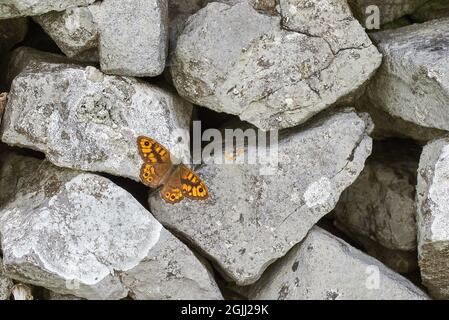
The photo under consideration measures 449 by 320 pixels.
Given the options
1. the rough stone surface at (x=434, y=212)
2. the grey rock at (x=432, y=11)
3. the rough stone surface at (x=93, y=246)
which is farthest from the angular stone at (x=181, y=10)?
the rough stone surface at (x=434, y=212)

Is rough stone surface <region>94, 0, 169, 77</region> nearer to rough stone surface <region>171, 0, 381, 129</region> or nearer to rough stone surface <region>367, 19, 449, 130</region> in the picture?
rough stone surface <region>171, 0, 381, 129</region>

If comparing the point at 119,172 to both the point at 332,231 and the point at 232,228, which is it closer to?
the point at 232,228

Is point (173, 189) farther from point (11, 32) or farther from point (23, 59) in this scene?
point (11, 32)

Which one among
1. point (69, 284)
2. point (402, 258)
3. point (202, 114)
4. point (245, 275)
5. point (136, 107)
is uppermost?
point (136, 107)

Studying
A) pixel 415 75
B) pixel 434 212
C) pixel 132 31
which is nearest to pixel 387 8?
pixel 415 75

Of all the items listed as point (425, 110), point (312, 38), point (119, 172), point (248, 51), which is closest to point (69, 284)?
point (119, 172)

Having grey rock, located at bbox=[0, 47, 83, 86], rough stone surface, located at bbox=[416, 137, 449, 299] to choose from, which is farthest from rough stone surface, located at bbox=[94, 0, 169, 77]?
rough stone surface, located at bbox=[416, 137, 449, 299]
